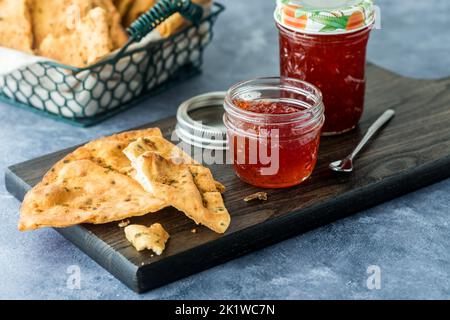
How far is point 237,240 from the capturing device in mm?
1685

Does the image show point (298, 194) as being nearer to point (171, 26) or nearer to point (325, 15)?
point (325, 15)

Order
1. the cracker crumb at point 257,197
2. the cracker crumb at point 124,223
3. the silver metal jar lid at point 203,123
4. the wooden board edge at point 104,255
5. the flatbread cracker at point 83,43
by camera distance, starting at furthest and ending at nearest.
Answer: the flatbread cracker at point 83,43, the silver metal jar lid at point 203,123, the cracker crumb at point 257,197, the cracker crumb at point 124,223, the wooden board edge at point 104,255

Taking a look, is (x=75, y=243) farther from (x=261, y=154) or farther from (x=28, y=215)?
(x=261, y=154)

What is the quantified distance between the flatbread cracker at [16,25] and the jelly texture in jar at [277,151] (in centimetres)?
73

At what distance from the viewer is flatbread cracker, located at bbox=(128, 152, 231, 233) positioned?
66.0 inches

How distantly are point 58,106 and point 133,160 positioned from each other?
57 cm

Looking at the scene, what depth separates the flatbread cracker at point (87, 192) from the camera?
1.68 m

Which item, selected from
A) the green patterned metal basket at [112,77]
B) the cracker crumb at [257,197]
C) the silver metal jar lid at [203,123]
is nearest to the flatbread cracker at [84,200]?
the cracker crumb at [257,197]

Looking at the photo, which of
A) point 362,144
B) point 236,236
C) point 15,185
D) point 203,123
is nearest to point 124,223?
point 236,236

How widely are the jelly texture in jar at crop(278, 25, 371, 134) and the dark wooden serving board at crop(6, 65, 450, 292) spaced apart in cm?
6

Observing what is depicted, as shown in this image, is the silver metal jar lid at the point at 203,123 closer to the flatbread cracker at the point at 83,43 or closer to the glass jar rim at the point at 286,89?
the glass jar rim at the point at 286,89

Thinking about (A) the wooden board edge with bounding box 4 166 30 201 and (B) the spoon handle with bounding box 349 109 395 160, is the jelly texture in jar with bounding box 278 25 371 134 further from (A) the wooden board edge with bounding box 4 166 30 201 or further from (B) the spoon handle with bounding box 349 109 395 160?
(A) the wooden board edge with bounding box 4 166 30 201

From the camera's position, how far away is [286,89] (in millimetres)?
2012

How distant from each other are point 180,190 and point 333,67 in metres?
0.54
